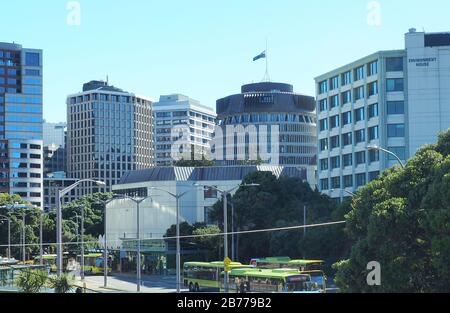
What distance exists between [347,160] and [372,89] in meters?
9.36

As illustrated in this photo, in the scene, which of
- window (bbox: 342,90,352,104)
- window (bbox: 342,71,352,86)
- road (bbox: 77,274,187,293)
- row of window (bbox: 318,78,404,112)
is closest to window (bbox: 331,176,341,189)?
row of window (bbox: 318,78,404,112)

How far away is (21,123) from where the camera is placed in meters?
126

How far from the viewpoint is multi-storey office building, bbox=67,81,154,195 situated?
99812mm

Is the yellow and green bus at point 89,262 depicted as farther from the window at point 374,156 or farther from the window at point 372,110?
the window at point 372,110

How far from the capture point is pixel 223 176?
106 m

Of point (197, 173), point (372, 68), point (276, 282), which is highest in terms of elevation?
point (372, 68)

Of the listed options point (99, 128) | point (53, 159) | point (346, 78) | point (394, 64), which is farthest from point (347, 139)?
point (53, 159)

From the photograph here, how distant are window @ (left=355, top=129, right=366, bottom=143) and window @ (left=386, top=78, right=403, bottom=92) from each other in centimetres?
580

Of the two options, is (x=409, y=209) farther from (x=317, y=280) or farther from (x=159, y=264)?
(x=159, y=264)

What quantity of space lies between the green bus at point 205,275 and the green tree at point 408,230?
1856 centimetres

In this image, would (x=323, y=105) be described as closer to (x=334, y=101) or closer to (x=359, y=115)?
(x=334, y=101)

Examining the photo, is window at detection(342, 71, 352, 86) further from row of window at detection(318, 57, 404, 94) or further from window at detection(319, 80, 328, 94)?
window at detection(319, 80, 328, 94)
